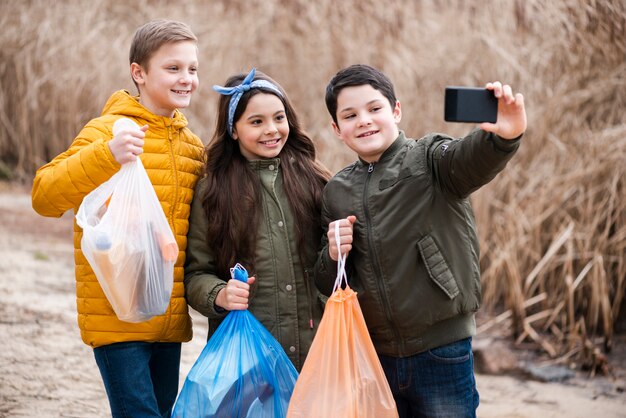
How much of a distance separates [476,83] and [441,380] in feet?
12.6

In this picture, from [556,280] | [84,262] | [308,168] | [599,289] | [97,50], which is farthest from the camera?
[97,50]

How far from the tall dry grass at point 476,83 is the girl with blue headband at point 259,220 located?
246 centimetres

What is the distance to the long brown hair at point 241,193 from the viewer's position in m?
2.84

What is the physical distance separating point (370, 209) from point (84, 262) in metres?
0.98

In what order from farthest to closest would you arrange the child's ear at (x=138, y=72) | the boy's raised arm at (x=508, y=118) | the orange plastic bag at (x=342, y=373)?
the child's ear at (x=138, y=72) → the orange plastic bag at (x=342, y=373) → the boy's raised arm at (x=508, y=118)

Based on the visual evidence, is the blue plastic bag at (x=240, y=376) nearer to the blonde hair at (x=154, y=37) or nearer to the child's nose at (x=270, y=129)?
the child's nose at (x=270, y=129)

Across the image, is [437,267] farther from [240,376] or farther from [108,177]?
[108,177]

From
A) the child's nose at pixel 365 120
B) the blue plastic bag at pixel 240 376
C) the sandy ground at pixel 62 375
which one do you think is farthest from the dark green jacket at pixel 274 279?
the sandy ground at pixel 62 375

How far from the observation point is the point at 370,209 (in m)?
2.64

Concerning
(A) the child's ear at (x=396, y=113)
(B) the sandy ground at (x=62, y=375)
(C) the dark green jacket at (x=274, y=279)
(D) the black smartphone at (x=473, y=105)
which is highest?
(A) the child's ear at (x=396, y=113)

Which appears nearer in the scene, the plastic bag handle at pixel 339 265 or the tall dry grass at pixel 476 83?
the plastic bag handle at pixel 339 265

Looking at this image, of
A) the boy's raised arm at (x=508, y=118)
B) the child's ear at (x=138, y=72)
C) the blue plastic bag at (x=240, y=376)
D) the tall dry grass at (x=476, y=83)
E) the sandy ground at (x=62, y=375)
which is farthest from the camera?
the tall dry grass at (x=476, y=83)

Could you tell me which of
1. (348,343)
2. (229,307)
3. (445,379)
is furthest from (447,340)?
(229,307)

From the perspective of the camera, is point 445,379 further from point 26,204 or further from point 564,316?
point 26,204
